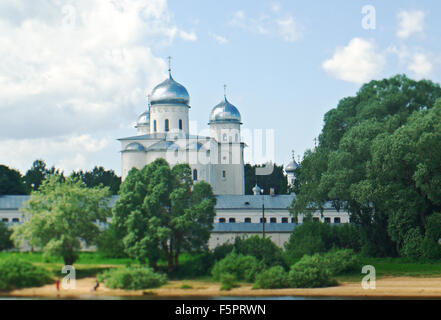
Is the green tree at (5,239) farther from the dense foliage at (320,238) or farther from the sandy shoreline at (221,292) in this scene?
the dense foliage at (320,238)

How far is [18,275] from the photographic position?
31.8 meters

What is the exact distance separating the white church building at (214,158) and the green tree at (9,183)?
322cm

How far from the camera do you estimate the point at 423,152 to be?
1457 inches

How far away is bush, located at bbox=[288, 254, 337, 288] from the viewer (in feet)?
108

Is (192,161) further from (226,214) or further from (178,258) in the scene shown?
(178,258)

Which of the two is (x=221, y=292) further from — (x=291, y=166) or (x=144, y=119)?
(x=291, y=166)

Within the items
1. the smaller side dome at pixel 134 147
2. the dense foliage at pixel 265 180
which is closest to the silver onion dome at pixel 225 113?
the smaller side dome at pixel 134 147

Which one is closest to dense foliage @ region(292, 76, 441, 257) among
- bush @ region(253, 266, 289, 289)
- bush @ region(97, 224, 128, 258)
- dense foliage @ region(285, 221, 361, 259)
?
dense foliage @ region(285, 221, 361, 259)

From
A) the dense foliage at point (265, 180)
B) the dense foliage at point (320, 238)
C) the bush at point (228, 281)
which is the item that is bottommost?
the bush at point (228, 281)

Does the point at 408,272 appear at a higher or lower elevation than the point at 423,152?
lower

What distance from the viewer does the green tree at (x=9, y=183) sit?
180 ft
